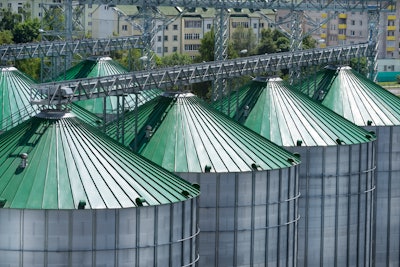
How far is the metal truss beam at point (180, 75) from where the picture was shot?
74.9 metres

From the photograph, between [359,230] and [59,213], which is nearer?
[59,213]

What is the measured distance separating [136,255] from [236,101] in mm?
31182

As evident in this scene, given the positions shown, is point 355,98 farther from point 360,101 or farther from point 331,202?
point 331,202

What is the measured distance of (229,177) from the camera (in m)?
77.6

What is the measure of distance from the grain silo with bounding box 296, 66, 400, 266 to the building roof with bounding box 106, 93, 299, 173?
20.2 metres

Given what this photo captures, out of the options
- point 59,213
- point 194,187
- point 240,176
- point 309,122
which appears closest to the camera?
point 59,213

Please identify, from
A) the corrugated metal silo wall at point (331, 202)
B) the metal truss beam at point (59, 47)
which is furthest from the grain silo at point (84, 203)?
the metal truss beam at point (59, 47)

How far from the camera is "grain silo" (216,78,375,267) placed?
9025 cm

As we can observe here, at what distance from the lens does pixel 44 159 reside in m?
67.6

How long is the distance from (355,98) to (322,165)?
15386 mm

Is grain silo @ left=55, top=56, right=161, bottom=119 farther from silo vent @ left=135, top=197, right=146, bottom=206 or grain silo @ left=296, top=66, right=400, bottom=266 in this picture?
silo vent @ left=135, top=197, right=146, bottom=206

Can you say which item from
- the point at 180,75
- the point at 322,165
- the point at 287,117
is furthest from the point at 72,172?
the point at 287,117

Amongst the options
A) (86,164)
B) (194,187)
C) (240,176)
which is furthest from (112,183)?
(240,176)

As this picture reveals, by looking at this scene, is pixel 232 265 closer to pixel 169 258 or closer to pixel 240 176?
pixel 240 176
